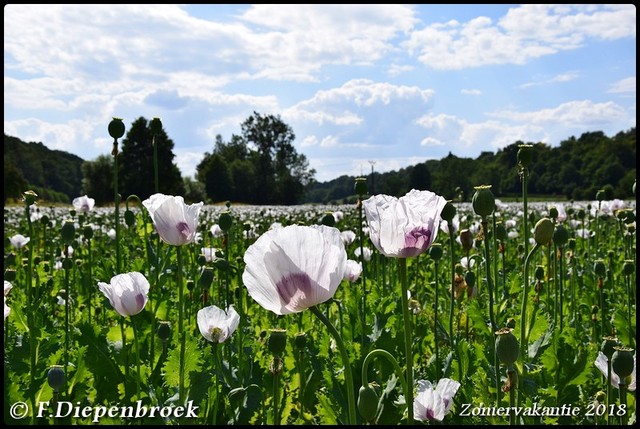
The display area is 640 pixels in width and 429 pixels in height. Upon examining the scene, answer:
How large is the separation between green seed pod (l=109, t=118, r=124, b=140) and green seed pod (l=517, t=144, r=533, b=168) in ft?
5.42

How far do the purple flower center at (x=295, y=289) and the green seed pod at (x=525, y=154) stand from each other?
1150 mm

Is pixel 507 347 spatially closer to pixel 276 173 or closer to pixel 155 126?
pixel 155 126

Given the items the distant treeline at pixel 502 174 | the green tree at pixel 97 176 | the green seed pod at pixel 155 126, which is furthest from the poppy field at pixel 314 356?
the green tree at pixel 97 176

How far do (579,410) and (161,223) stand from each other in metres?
1.81

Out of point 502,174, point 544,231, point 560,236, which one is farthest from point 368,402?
point 502,174

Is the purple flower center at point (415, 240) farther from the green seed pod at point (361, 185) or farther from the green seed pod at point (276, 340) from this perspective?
the green seed pod at point (361, 185)

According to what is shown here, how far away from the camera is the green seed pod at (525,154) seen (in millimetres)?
2074

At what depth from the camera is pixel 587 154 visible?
4838 cm

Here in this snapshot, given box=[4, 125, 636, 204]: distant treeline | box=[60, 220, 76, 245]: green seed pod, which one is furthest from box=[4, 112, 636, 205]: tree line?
box=[60, 220, 76, 245]: green seed pod

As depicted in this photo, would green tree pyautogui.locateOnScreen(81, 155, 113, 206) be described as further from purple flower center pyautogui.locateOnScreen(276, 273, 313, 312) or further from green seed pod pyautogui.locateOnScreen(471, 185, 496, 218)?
purple flower center pyautogui.locateOnScreen(276, 273, 313, 312)

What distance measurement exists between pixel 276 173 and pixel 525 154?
69678 millimetres

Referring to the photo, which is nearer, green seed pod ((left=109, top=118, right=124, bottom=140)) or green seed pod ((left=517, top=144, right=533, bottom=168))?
green seed pod ((left=517, top=144, right=533, bottom=168))

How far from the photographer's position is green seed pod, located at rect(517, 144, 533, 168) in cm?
207

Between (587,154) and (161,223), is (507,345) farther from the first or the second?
(587,154)
